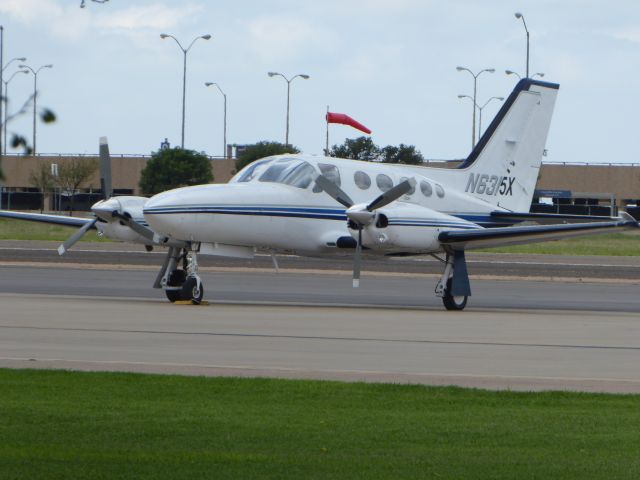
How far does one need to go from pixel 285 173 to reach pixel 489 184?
21.7ft

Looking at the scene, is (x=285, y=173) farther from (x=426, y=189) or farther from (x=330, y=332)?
(x=330, y=332)

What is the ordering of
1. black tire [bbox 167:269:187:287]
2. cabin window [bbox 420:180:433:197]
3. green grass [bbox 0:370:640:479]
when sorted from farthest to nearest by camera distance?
1. cabin window [bbox 420:180:433:197]
2. black tire [bbox 167:269:187:287]
3. green grass [bbox 0:370:640:479]

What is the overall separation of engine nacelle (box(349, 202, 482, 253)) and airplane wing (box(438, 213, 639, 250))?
263 millimetres

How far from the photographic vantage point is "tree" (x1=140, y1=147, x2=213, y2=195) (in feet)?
293

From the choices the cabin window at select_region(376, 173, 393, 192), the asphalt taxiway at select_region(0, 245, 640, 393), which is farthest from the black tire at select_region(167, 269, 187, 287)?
the cabin window at select_region(376, 173, 393, 192)

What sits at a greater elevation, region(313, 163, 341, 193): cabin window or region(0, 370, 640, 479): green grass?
region(313, 163, 341, 193): cabin window

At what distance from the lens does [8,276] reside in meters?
33.5

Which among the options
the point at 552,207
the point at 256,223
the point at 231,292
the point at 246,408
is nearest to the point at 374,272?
the point at 231,292

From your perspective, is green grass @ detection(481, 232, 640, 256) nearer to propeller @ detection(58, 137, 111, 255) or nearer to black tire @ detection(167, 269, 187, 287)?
propeller @ detection(58, 137, 111, 255)

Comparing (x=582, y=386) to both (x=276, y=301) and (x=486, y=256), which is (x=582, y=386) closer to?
(x=276, y=301)

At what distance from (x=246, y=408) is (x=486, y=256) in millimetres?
44308

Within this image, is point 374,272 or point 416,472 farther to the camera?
point 374,272

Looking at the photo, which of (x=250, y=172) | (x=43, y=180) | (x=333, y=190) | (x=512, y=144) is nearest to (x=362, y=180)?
(x=333, y=190)

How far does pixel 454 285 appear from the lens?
26.0m
